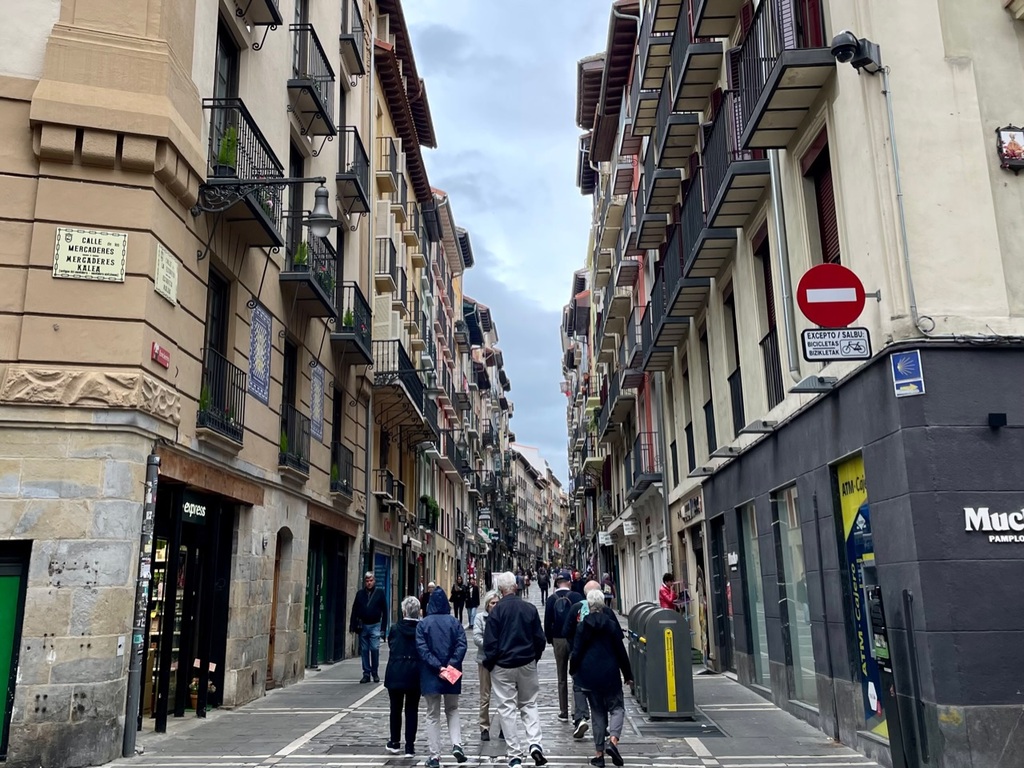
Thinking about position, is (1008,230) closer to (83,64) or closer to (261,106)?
(83,64)

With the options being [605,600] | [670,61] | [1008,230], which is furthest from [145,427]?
[670,61]

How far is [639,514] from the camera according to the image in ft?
102

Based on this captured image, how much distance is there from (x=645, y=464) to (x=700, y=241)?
12.9 metres

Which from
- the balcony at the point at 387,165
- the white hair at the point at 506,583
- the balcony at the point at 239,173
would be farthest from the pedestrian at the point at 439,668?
the balcony at the point at 387,165

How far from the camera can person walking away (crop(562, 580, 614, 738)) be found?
394 inches

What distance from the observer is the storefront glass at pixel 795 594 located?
11648 mm

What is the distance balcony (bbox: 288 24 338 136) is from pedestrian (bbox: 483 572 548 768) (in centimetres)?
1115

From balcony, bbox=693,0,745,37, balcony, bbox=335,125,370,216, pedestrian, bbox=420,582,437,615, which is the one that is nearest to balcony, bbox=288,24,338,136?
balcony, bbox=335,125,370,216

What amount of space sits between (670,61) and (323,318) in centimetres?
904

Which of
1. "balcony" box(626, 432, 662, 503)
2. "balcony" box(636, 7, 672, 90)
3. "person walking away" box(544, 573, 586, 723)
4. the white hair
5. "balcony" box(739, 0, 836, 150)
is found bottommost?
"person walking away" box(544, 573, 586, 723)

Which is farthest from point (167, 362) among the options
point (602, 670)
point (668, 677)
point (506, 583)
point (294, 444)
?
point (668, 677)

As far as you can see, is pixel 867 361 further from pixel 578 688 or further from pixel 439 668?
pixel 439 668

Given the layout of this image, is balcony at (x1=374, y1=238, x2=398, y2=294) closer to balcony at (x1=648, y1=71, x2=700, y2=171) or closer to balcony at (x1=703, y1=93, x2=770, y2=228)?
balcony at (x1=648, y1=71, x2=700, y2=171)

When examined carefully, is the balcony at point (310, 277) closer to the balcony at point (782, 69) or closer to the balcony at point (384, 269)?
the balcony at point (384, 269)
